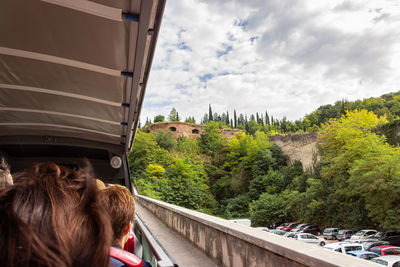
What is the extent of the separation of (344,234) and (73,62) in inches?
1134

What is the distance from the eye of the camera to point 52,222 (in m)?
0.56

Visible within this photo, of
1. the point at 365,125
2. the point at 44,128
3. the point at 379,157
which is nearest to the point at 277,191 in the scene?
the point at 365,125

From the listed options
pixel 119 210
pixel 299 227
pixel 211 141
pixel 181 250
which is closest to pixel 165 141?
pixel 211 141

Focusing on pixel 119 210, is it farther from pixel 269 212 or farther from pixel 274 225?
pixel 269 212

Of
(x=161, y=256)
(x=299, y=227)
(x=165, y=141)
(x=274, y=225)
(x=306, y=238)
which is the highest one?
(x=165, y=141)

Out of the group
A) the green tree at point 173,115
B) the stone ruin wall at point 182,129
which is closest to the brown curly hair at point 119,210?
the stone ruin wall at point 182,129

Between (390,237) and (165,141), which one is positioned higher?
(165,141)

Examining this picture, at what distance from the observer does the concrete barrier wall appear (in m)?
2.15

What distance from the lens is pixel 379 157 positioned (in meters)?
24.9

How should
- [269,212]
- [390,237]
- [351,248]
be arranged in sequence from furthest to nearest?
[269,212] < [390,237] < [351,248]

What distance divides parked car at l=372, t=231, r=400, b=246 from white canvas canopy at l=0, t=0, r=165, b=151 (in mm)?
25606

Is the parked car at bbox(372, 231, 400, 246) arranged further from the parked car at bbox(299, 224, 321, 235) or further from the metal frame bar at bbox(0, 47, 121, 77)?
the metal frame bar at bbox(0, 47, 121, 77)

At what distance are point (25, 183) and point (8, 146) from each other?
12.9 feet

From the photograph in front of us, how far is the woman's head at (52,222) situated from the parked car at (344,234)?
2927cm
